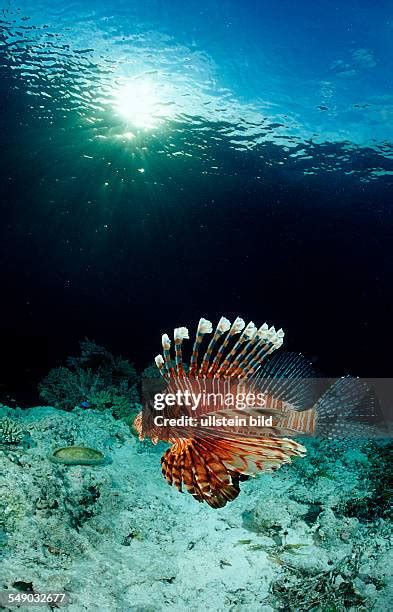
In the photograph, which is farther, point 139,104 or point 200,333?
point 139,104

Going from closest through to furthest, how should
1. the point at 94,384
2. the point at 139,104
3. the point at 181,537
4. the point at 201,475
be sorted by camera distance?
1. the point at 201,475
2. the point at 181,537
3. the point at 94,384
4. the point at 139,104

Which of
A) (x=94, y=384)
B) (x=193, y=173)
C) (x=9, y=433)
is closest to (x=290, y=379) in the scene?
(x=9, y=433)

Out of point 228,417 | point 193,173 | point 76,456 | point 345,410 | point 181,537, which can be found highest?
point 193,173

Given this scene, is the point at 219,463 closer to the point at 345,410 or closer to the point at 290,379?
the point at 290,379

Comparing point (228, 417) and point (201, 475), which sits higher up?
point (228, 417)

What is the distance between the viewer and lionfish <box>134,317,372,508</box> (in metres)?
2.81

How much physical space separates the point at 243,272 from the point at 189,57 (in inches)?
547

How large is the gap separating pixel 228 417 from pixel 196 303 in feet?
66.0

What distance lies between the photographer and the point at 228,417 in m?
2.88

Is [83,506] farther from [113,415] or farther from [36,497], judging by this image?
[113,415]

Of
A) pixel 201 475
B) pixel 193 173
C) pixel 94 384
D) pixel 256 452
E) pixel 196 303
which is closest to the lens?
pixel 256 452

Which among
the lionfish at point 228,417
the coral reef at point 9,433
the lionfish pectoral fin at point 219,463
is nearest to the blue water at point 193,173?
the coral reef at point 9,433

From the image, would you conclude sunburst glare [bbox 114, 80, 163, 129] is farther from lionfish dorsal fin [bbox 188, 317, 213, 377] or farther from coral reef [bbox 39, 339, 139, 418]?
lionfish dorsal fin [bbox 188, 317, 213, 377]

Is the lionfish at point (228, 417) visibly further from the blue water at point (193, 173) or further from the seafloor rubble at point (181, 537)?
the blue water at point (193, 173)
